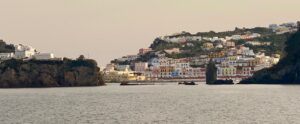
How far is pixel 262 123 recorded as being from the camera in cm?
7575

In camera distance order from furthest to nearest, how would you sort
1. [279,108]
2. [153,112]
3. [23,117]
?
[279,108] < [153,112] < [23,117]

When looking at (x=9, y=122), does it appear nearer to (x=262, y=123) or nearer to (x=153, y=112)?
(x=153, y=112)

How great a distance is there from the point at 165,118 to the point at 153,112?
38.1ft

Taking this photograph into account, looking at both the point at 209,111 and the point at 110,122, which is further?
the point at 209,111

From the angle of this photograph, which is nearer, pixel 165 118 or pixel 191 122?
pixel 191 122

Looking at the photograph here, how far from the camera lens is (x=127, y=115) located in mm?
89188

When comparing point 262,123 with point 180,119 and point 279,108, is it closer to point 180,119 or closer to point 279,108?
point 180,119

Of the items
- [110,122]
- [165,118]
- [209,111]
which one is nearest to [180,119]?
[165,118]

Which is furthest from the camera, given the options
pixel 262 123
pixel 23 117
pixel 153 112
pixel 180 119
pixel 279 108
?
pixel 279 108

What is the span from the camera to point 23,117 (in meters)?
88.2

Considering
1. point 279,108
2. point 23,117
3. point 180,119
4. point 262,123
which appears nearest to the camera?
point 262,123

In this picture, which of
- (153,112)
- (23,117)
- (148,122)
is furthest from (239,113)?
(23,117)

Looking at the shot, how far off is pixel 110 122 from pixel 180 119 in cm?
933

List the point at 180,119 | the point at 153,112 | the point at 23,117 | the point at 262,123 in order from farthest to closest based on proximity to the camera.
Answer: the point at 153,112 < the point at 23,117 < the point at 180,119 < the point at 262,123
